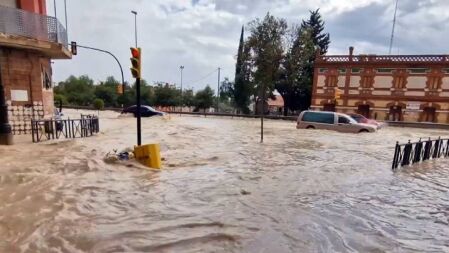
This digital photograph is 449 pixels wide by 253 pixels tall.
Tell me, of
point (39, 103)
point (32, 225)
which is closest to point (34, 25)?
point (39, 103)

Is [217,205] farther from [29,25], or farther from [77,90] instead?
[77,90]

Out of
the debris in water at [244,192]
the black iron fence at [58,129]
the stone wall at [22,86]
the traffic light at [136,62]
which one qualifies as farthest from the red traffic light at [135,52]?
the stone wall at [22,86]

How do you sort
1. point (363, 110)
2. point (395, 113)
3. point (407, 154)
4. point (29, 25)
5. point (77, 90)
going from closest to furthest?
point (407, 154), point (29, 25), point (395, 113), point (363, 110), point (77, 90)

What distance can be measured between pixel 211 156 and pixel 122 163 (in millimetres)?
3282

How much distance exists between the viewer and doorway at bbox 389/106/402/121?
4088 centimetres

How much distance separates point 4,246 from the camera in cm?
420

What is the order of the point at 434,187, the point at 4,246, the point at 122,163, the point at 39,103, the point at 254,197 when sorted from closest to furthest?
the point at 4,246, the point at 254,197, the point at 434,187, the point at 122,163, the point at 39,103

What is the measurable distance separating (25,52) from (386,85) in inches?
1530

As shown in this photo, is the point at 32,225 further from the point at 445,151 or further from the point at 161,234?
the point at 445,151

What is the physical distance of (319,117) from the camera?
22.2 m

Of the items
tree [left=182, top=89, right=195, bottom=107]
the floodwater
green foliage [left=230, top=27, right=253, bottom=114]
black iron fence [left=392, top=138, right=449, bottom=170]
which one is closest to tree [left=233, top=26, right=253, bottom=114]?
green foliage [left=230, top=27, right=253, bottom=114]

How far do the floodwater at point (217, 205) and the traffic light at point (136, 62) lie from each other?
2419mm

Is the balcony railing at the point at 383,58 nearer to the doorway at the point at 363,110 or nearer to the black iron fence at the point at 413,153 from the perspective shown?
the doorway at the point at 363,110

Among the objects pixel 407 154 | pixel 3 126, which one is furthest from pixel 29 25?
pixel 407 154
